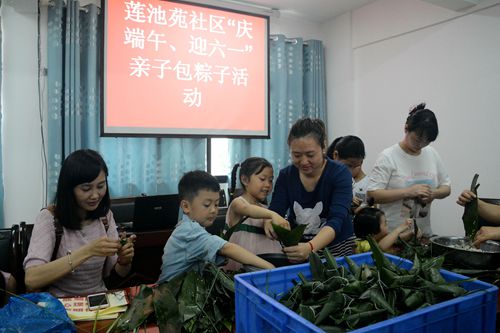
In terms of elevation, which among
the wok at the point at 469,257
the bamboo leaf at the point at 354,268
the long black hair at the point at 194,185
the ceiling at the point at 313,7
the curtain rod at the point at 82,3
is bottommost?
the wok at the point at 469,257

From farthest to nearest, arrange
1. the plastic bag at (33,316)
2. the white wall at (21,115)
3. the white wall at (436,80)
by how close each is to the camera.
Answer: the white wall at (21,115), the white wall at (436,80), the plastic bag at (33,316)

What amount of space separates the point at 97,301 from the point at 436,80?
3.36m

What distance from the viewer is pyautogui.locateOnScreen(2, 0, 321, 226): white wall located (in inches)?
123

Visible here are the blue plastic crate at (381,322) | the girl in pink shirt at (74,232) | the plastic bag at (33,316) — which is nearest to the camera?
the blue plastic crate at (381,322)


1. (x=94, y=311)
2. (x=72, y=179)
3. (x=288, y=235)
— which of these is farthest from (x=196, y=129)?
(x=94, y=311)

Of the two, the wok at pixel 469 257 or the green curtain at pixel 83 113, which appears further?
the green curtain at pixel 83 113

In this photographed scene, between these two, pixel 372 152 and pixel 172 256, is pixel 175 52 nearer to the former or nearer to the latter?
pixel 372 152

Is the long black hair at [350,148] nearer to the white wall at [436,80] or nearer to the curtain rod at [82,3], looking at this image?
the white wall at [436,80]

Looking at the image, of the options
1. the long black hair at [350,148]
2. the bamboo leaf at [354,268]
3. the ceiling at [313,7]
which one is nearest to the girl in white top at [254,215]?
the bamboo leaf at [354,268]

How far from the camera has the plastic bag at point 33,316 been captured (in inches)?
32.0

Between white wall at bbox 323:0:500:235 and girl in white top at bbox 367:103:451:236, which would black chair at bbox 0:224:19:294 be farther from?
white wall at bbox 323:0:500:235

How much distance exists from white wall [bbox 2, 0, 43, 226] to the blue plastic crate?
10.2ft

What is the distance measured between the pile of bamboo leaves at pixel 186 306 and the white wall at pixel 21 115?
9.05 feet

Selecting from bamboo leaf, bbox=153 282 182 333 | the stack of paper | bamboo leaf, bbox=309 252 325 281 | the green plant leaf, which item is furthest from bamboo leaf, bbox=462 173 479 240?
the stack of paper
